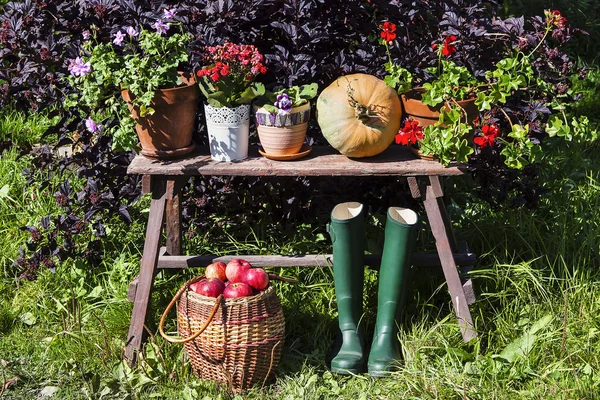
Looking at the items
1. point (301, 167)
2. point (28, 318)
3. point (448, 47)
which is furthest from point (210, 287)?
point (448, 47)

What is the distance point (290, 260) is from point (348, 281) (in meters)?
0.29

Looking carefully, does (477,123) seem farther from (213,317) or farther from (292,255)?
(213,317)

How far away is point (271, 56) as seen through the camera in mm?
3297

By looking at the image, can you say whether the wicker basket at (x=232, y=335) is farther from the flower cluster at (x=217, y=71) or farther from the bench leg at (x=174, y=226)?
the flower cluster at (x=217, y=71)

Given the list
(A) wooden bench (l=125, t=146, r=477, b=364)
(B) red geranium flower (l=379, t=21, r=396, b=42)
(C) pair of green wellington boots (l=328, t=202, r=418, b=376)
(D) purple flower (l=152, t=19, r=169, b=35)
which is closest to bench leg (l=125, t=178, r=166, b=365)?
(A) wooden bench (l=125, t=146, r=477, b=364)

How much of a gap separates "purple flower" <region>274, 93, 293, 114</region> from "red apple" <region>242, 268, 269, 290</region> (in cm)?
64

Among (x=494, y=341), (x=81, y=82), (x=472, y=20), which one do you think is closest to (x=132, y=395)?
(x=81, y=82)

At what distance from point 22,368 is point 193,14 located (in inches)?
64.5

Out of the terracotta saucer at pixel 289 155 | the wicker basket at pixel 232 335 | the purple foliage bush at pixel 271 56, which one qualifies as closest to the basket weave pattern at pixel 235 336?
the wicker basket at pixel 232 335

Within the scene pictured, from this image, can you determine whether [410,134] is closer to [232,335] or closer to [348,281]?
[348,281]

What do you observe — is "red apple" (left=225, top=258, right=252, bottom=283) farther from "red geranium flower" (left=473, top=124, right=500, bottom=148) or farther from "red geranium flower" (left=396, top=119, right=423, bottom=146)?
"red geranium flower" (left=473, top=124, right=500, bottom=148)

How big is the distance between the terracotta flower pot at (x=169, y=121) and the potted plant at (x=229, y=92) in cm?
7

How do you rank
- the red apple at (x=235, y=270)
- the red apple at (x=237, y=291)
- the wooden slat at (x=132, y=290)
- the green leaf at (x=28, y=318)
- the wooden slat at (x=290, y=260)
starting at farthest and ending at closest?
1. the green leaf at (x=28, y=318)
2. the wooden slat at (x=290, y=260)
3. the wooden slat at (x=132, y=290)
4. the red apple at (x=235, y=270)
5. the red apple at (x=237, y=291)

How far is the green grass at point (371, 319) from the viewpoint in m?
3.17
